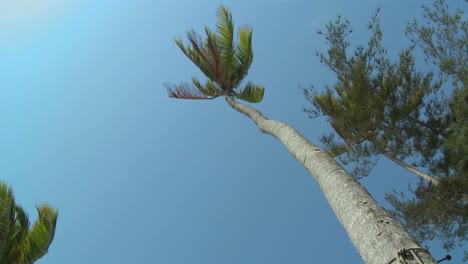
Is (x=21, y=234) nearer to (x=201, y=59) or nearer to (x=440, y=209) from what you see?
(x=201, y=59)

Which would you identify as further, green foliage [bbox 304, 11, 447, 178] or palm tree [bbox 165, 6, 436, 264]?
green foliage [bbox 304, 11, 447, 178]

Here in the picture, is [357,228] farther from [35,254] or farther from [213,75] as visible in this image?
[213,75]

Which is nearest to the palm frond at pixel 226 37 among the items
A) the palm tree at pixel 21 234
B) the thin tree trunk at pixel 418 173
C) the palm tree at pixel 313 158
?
the palm tree at pixel 313 158

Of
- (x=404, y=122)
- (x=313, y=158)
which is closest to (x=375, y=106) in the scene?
(x=404, y=122)

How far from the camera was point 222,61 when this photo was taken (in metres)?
10.3

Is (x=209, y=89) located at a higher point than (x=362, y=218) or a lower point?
higher

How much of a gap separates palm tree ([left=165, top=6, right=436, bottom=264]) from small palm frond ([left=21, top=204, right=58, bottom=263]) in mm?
4166

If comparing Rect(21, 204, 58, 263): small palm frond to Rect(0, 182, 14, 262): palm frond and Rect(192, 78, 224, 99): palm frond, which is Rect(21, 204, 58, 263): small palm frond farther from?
Rect(192, 78, 224, 99): palm frond

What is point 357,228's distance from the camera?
3.43m

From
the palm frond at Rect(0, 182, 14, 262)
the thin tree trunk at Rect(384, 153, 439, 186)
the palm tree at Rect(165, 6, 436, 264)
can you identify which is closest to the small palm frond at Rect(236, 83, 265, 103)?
the palm tree at Rect(165, 6, 436, 264)

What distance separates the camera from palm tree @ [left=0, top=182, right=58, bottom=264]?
762 centimetres

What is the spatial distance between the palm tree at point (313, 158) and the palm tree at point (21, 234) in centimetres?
414

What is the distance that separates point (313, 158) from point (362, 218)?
173 centimetres

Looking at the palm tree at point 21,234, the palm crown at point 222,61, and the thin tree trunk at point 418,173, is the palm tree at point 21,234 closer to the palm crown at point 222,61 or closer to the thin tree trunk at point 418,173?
the palm crown at point 222,61
